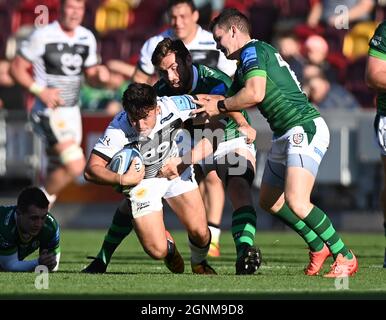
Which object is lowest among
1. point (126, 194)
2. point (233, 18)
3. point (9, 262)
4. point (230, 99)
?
point (9, 262)

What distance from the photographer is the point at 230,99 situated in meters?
8.47

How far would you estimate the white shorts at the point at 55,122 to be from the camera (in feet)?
46.4

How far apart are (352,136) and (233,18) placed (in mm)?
6981

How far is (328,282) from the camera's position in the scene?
811cm

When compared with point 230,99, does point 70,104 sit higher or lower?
lower

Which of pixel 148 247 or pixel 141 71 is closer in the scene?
pixel 148 247

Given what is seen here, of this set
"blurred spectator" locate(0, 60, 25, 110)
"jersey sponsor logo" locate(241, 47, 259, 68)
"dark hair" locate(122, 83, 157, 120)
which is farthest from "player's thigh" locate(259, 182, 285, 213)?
"blurred spectator" locate(0, 60, 25, 110)

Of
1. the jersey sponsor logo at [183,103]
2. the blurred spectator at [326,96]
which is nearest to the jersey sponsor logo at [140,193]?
the jersey sponsor logo at [183,103]

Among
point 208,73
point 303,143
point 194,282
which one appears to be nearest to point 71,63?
point 208,73

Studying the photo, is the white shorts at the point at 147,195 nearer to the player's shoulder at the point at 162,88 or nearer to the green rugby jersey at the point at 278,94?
the player's shoulder at the point at 162,88

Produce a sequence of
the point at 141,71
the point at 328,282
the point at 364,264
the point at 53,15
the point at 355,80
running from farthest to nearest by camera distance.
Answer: the point at 53,15, the point at 355,80, the point at 141,71, the point at 364,264, the point at 328,282

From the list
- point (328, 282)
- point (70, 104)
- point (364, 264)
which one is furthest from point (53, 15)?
point (328, 282)
